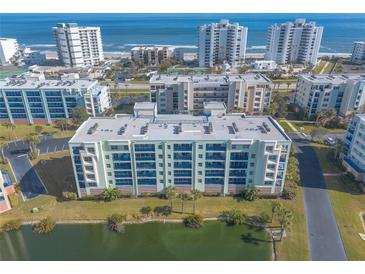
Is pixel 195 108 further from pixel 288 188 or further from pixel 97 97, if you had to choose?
pixel 288 188

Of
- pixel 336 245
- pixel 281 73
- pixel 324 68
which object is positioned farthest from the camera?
pixel 324 68

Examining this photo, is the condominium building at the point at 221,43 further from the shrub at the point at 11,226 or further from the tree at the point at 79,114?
the shrub at the point at 11,226

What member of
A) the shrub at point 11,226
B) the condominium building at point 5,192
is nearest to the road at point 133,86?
the condominium building at point 5,192

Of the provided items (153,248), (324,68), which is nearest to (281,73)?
(324,68)

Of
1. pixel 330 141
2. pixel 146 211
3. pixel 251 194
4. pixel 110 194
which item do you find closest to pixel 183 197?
pixel 146 211

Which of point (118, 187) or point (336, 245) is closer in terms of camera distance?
point (336, 245)

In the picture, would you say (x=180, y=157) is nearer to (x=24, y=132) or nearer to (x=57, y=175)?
(x=57, y=175)
